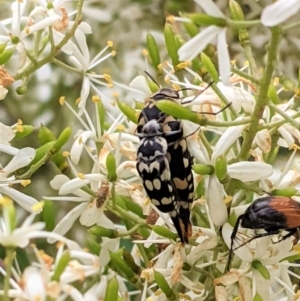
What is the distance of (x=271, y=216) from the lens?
2.36ft

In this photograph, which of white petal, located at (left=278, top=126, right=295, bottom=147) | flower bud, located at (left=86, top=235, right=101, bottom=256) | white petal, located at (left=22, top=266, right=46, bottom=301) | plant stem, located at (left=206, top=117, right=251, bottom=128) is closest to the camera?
white petal, located at (left=22, top=266, right=46, bottom=301)

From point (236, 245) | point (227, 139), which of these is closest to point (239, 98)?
point (227, 139)

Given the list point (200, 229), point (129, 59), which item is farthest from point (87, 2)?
point (200, 229)

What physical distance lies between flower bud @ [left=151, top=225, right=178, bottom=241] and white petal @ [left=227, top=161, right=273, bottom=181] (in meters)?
0.10

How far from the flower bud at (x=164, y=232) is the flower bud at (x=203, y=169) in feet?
0.26

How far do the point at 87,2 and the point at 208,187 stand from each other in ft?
2.86

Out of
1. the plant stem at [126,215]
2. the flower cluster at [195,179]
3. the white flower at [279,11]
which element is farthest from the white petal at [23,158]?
the white flower at [279,11]

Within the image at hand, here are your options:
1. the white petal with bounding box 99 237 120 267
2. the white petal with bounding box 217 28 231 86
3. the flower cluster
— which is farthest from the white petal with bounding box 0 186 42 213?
the white petal with bounding box 217 28 231 86

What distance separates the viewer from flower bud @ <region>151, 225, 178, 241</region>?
758mm

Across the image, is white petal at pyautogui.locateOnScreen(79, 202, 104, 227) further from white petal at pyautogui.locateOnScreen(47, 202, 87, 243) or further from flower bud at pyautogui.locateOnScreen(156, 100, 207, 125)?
flower bud at pyautogui.locateOnScreen(156, 100, 207, 125)

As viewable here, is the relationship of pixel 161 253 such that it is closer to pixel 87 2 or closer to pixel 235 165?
pixel 235 165

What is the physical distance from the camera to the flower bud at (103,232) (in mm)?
802

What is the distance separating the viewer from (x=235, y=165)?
0.72 meters

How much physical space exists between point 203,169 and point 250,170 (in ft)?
0.16
